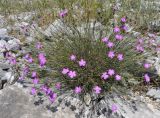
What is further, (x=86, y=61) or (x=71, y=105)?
(x=86, y=61)

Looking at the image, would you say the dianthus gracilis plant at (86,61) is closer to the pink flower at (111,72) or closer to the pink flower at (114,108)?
the pink flower at (111,72)

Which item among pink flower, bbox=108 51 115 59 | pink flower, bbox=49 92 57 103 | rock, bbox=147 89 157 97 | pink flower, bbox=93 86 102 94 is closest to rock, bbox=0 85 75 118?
pink flower, bbox=49 92 57 103

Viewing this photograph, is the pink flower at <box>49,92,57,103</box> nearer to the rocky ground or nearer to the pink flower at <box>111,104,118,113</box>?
the rocky ground

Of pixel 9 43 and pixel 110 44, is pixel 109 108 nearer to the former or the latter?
pixel 110 44

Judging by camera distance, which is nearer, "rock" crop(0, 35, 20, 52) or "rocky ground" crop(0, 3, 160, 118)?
"rocky ground" crop(0, 3, 160, 118)

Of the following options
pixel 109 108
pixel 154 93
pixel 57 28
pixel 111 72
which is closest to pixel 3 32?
pixel 57 28

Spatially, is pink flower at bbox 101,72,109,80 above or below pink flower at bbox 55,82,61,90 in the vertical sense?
above

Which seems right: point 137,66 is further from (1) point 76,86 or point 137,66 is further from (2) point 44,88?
(2) point 44,88

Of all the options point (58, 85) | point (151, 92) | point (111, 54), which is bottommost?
point (151, 92)

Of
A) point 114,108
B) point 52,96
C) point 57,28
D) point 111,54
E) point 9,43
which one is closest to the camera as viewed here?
point 114,108
